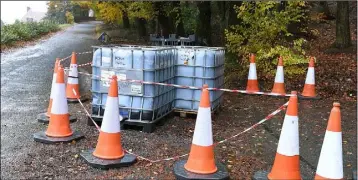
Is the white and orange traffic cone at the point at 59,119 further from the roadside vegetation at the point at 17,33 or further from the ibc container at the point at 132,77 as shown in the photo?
the roadside vegetation at the point at 17,33

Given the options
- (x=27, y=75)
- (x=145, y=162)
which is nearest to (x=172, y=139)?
(x=145, y=162)

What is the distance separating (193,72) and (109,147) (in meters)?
2.80

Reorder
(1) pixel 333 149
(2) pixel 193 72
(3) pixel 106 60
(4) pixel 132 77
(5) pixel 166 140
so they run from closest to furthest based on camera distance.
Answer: (1) pixel 333 149, (5) pixel 166 140, (4) pixel 132 77, (3) pixel 106 60, (2) pixel 193 72

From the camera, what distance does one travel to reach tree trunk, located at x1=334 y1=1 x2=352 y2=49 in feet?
45.8

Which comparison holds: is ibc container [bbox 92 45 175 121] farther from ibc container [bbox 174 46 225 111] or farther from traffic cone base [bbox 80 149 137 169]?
traffic cone base [bbox 80 149 137 169]

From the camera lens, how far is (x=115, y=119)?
5.08 m

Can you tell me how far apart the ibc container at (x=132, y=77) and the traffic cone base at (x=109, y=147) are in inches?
54.2

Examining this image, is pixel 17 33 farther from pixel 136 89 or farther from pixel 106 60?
pixel 136 89

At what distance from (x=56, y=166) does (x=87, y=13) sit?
7235cm

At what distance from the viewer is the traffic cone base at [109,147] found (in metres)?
4.99

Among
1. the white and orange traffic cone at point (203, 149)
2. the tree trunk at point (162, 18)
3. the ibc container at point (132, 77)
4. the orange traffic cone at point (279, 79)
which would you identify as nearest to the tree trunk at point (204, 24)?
the tree trunk at point (162, 18)

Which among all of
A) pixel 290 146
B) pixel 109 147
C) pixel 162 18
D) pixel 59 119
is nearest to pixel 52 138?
pixel 59 119

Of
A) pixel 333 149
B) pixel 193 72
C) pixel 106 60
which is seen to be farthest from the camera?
pixel 193 72

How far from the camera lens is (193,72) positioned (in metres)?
7.34
